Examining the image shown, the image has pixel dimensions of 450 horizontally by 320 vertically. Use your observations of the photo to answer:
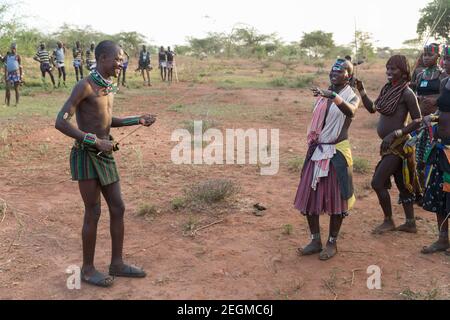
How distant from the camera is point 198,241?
4.07 metres

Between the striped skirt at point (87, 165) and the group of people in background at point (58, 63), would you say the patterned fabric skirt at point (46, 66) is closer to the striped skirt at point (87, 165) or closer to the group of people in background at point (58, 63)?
the group of people in background at point (58, 63)

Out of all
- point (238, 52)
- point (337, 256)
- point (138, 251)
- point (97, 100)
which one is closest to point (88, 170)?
point (97, 100)

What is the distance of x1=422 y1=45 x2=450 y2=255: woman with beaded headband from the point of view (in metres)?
3.78

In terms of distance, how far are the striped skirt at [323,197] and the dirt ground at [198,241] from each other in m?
0.42

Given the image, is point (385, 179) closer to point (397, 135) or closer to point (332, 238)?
point (397, 135)

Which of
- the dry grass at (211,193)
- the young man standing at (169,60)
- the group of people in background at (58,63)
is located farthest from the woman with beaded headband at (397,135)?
the young man standing at (169,60)

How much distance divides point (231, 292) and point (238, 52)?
115 feet

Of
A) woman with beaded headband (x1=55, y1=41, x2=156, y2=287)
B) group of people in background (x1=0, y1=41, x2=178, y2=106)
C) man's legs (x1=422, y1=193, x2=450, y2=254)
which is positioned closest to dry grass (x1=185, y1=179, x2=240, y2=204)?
woman with beaded headband (x1=55, y1=41, x2=156, y2=287)

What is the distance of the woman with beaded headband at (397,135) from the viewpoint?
3943 mm

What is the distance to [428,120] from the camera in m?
3.78

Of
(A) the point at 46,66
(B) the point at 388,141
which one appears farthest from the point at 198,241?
(A) the point at 46,66

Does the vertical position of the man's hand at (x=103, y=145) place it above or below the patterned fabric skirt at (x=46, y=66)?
below

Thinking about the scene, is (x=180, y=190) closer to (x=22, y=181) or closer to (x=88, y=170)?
(x=22, y=181)

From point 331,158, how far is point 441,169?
102 centimetres
